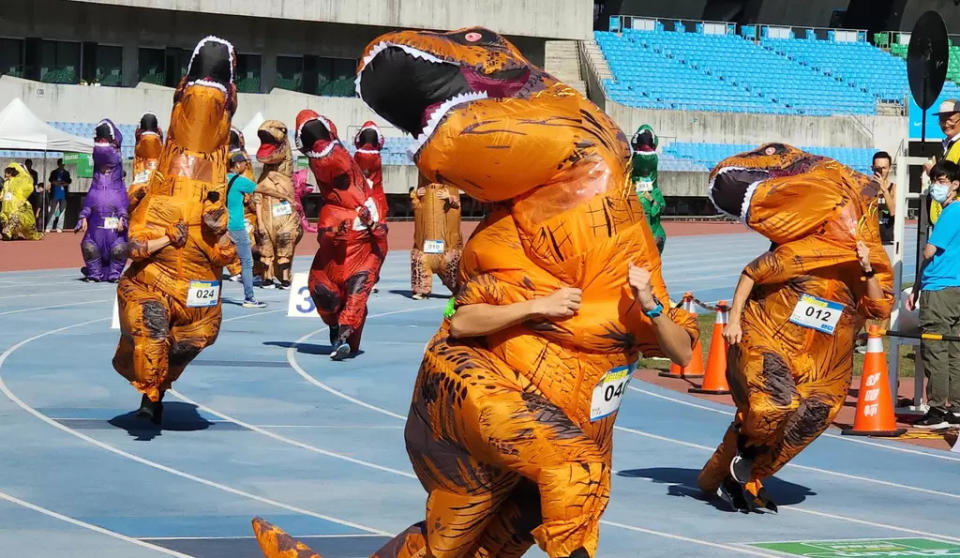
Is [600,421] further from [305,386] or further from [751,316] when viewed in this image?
[305,386]

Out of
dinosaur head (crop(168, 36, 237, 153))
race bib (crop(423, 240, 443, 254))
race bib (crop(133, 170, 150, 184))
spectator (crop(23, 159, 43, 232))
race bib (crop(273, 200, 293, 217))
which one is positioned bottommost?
spectator (crop(23, 159, 43, 232))

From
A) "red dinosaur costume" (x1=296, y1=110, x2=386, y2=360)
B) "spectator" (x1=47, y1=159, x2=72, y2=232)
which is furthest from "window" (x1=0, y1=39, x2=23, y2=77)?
"red dinosaur costume" (x1=296, y1=110, x2=386, y2=360)

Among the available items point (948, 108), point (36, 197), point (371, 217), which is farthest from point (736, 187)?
point (36, 197)

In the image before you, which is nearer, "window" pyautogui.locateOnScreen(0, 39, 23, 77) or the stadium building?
"window" pyautogui.locateOnScreen(0, 39, 23, 77)

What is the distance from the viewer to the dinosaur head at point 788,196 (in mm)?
9078

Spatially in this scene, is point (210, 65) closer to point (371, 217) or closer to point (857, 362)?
point (371, 217)

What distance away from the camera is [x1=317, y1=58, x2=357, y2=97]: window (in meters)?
48.8

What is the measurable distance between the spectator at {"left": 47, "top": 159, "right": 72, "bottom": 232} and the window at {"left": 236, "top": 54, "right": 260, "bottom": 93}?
942cm

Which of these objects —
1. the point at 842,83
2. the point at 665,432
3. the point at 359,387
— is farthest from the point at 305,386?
the point at 842,83

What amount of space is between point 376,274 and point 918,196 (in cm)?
557

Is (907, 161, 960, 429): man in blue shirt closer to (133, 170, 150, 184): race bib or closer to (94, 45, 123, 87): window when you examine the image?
(133, 170, 150, 184): race bib

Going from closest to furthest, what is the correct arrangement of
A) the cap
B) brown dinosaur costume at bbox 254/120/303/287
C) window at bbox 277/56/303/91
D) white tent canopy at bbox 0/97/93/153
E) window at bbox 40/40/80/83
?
the cap, brown dinosaur costume at bbox 254/120/303/287, white tent canopy at bbox 0/97/93/153, window at bbox 40/40/80/83, window at bbox 277/56/303/91

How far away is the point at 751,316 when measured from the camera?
9312mm

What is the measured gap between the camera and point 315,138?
50.8 feet
